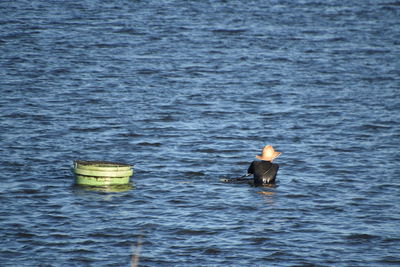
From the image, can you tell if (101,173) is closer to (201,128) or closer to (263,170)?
(263,170)

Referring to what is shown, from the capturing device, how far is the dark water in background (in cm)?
1349

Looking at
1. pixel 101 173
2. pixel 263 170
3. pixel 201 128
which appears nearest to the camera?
pixel 101 173

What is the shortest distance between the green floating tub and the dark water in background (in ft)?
1.00

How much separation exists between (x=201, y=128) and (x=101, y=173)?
30.4 ft

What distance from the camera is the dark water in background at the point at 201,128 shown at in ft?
44.3

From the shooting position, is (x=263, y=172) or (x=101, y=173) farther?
(x=263, y=172)

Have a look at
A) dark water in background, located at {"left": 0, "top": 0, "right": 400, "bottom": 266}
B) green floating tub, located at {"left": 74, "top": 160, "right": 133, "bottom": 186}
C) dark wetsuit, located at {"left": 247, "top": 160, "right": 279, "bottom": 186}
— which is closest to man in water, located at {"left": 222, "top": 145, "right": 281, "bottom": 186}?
dark wetsuit, located at {"left": 247, "top": 160, "right": 279, "bottom": 186}

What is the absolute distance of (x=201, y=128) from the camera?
24.9m

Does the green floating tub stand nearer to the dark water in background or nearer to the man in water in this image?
the dark water in background

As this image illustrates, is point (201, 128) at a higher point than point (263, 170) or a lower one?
lower

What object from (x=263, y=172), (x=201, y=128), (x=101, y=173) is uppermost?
(x=101, y=173)

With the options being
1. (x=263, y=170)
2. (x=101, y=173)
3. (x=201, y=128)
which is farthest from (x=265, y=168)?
(x=201, y=128)

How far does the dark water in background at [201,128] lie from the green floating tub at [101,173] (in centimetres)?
30

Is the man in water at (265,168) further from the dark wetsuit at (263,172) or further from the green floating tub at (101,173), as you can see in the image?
the green floating tub at (101,173)
